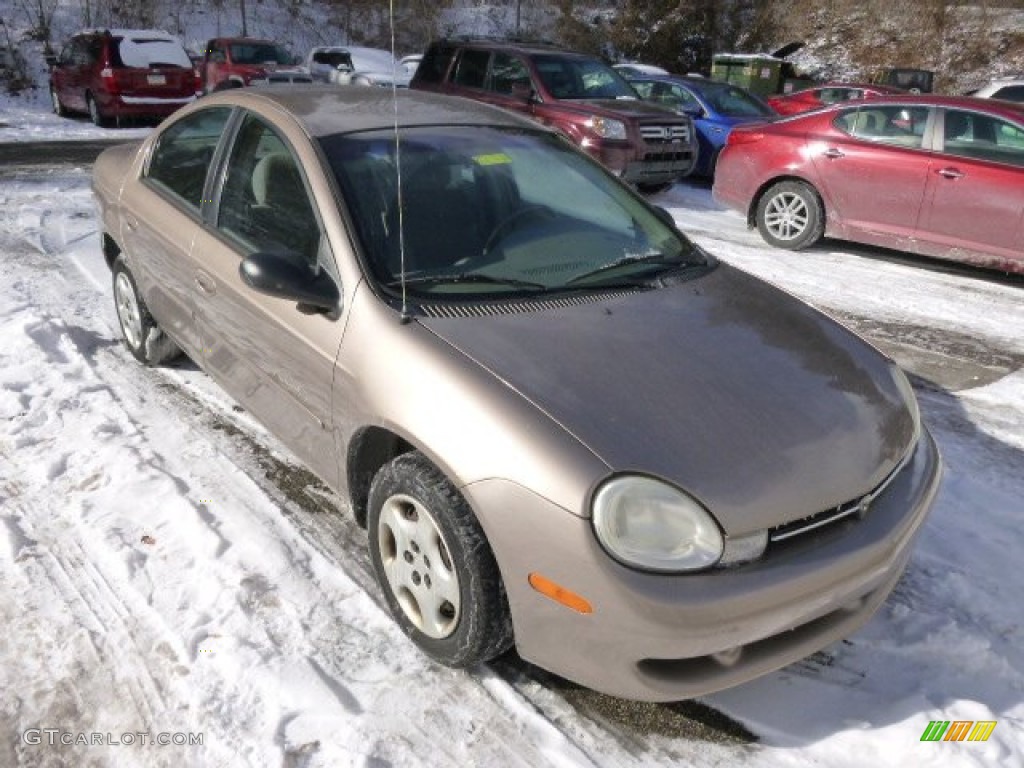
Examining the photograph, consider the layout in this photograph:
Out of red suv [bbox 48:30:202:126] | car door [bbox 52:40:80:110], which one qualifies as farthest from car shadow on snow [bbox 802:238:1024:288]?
car door [bbox 52:40:80:110]

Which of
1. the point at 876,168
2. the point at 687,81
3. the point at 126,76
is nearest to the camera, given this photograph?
the point at 876,168

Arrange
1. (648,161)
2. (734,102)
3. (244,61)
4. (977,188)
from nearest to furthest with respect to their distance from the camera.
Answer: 1. (977,188)
2. (648,161)
3. (734,102)
4. (244,61)

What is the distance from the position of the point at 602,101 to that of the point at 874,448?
27.9 feet

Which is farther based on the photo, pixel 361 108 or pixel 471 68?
pixel 471 68

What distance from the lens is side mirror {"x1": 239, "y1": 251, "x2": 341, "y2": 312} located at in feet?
9.20

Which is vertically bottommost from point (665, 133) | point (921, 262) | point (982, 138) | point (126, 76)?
point (921, 262)

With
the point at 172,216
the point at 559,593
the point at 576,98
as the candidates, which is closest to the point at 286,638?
the point at 559,593

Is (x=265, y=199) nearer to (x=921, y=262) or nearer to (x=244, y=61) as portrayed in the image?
(x=921, y=262)

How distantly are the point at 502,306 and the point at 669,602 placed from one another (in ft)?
3.80

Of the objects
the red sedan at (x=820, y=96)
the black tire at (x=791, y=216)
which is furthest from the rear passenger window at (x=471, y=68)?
the red sedan at (x=820, y=96)

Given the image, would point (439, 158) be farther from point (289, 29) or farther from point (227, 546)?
point (289, 29)

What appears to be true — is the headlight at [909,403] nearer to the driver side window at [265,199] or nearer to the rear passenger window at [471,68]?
the driver side window at [265,199]

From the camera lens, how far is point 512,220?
3.34m

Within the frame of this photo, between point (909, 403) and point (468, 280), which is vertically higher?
point (468, 280)
